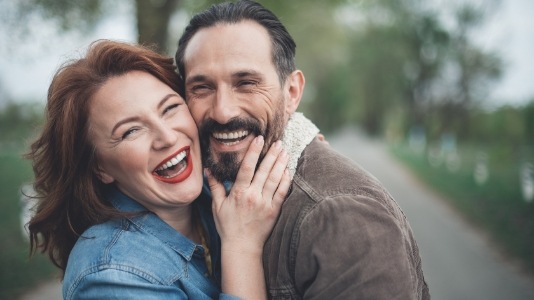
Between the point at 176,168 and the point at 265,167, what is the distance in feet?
1.61

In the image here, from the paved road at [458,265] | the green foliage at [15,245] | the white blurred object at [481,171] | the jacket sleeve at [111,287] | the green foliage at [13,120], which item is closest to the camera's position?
the jacket sleeve at [111,287]

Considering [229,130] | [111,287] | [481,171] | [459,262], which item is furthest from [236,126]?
[481,171]

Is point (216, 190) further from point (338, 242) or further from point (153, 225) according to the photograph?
point (338, 242)

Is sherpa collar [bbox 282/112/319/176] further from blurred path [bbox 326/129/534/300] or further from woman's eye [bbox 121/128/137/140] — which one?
blurred path [bbox 326/129/534/300]

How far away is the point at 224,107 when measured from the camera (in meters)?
2.11

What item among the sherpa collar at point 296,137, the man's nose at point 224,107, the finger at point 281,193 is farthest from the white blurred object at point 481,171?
the man's nose at point 224,107

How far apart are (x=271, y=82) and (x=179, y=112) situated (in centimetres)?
52

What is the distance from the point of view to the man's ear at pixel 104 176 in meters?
2.20

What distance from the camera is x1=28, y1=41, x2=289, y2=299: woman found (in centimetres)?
193

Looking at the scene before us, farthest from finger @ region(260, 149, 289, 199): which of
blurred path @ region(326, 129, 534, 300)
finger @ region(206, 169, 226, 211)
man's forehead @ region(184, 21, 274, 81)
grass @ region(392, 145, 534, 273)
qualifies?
grass @ region(392, 145, 534, 273)

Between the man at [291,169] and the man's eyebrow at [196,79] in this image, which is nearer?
the man at [291,169]

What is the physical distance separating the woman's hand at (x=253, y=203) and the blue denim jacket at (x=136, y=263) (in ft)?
0.88

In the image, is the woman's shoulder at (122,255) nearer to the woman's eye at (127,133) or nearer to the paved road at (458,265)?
the woman's eye at (127,133)

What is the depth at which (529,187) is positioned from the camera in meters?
7.08
